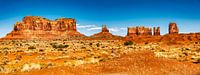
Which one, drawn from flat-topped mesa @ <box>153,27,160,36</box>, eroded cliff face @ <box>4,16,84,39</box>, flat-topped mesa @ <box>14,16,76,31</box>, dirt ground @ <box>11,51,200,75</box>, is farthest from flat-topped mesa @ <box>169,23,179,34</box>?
dirt ground @ <box>11,51,200,75</box>

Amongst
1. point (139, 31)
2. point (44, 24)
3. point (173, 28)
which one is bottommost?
point (139, 31)

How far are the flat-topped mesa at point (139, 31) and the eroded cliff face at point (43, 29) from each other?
45.2 meters

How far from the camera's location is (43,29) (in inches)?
7288

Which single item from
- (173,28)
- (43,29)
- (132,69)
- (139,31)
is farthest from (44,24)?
(132,69)

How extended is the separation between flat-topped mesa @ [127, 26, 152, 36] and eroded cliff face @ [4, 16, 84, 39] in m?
45.2

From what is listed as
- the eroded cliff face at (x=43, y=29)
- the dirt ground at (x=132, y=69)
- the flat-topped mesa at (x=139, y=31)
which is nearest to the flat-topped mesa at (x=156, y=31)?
the flat-topped mesa at (x=139, y=31)

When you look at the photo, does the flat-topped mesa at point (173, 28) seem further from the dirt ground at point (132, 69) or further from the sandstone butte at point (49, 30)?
the dirt ground at point (132, 69)

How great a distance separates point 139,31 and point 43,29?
207 feet

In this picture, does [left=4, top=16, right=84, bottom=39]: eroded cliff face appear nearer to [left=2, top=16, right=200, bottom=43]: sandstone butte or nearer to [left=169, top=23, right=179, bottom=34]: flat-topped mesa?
[left=2, top=16, right=200, bottom=43]: sandstone butte

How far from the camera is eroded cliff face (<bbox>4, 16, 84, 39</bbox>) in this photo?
174 m

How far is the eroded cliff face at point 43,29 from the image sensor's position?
173875 mm

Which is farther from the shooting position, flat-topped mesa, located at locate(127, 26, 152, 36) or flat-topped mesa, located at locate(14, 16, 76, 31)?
flat-topped mesa, located at locate(14, 16, 76, 31)

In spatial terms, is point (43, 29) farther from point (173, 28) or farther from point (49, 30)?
point (173, 28)

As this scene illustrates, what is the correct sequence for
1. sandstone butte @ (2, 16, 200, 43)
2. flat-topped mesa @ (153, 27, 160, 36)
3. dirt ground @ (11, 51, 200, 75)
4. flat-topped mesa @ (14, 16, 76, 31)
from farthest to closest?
1. flat-topped mesa @ (14, 16, 76, 31)
2. sandstone butte @ (2, 16, 200, 43)
3. flat-topped mesa @ (153, 27, 160, 36)
4. dirt ground @ (11, 51, 200, 75)
